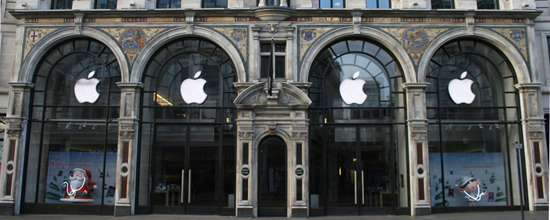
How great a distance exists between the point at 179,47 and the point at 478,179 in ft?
42.8

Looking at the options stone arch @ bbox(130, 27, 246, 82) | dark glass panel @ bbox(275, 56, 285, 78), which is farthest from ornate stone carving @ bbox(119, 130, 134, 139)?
dark glass panel @ bbox(275, 56, 285, 78)

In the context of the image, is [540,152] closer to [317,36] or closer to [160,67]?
[317,36]

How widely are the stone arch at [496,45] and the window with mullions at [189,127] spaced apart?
7.83 m

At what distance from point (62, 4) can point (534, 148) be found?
65.8ft

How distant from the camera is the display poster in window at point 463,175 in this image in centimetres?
1545

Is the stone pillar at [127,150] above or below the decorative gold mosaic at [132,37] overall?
below

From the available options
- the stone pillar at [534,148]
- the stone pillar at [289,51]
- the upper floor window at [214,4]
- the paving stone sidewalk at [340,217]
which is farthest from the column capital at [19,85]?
the stone pillar at [534,148]

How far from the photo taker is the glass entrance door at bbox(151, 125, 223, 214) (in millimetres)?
15398

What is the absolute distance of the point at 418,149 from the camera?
15195 mm

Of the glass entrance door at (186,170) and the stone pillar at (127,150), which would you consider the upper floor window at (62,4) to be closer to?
the stone pillar at (127,150)

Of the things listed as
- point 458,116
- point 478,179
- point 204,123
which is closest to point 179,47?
point 204,123

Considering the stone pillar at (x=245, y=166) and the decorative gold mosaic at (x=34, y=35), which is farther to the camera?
the decorative gold mosaic at (x=34, y=35)

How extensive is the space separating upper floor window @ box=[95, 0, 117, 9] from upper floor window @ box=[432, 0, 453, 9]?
43.8ft

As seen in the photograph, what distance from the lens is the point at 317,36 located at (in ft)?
51.7
